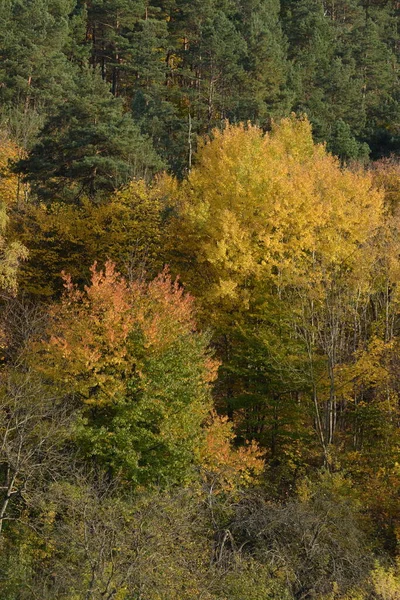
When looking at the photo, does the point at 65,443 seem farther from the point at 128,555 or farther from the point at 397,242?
the point at 397,242

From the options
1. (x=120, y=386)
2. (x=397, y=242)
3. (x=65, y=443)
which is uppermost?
(x=397, y=242)

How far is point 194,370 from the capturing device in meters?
19.7

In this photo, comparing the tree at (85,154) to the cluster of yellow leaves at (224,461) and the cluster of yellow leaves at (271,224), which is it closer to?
the cluster of yellow leaves at (271,224)

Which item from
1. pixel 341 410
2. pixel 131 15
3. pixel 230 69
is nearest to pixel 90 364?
pixel 341 410

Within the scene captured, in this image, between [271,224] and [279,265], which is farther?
[271,224]

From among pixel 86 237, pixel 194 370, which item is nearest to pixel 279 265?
pixel 194 370

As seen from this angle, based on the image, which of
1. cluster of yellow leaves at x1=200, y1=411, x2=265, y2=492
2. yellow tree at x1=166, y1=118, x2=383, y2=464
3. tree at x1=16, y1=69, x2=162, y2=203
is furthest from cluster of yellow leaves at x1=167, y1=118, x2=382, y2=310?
cluster of yellow leaves at x1=200, y1=411, x2=265, y2=492

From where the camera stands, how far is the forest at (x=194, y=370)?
1596 cm

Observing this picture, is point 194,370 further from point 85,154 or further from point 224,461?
point 85,154

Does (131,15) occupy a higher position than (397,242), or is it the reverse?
(131,15)

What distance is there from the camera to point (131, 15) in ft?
178

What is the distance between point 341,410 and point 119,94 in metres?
36.5

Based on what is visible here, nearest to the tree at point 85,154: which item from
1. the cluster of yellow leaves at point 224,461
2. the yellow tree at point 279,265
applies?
the yellow tree at point 279,265

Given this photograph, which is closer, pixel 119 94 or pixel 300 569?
pixel 300 569
